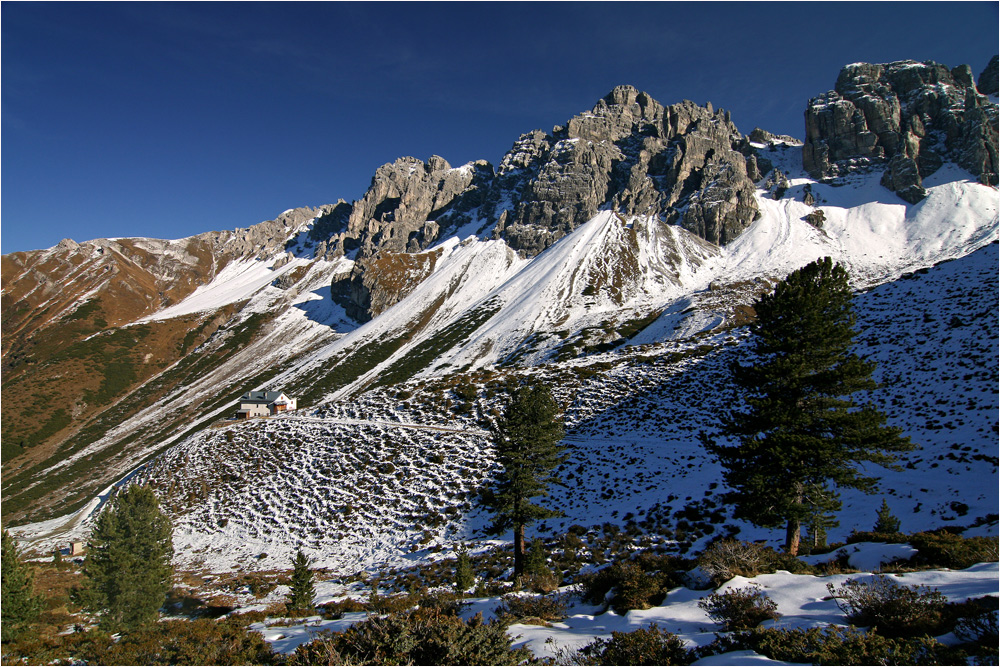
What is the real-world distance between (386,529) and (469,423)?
15.2m

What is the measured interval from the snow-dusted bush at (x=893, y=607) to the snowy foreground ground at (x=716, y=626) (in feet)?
0.99

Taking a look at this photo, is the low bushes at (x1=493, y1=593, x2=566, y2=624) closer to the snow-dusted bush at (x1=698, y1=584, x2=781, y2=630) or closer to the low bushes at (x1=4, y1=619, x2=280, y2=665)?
the snow-dusted bush at (x1=698, y1=584, x2=781, y2=630)

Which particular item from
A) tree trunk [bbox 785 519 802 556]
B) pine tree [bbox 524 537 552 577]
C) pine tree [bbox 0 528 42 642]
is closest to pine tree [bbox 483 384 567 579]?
pine tree [bbox 524 537 552 577]

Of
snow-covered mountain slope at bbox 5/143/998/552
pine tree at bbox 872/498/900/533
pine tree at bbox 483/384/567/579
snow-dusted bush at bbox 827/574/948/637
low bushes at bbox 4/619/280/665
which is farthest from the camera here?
snow-covered mountain slope at bbox 5/143/998/552

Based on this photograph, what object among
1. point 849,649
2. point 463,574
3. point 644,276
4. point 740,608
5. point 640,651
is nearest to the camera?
point 849,649

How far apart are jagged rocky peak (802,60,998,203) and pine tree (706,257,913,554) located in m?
217

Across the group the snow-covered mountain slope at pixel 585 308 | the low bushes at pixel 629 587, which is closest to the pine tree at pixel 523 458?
the low bushes at pixel 629 587

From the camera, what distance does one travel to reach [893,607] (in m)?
8.65

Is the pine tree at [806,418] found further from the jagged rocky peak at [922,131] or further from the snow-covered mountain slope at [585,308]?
the jagged rocky peak at [922,131]

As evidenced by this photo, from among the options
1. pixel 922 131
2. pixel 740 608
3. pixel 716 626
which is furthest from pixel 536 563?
pixel 922 131

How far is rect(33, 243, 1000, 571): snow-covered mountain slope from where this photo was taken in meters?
27.2

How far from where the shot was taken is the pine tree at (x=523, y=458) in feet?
80.1

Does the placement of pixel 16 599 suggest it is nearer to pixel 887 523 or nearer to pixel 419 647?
pixel 419 647

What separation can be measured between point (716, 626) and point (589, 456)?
28.8 m
